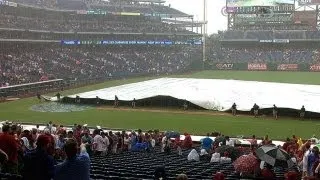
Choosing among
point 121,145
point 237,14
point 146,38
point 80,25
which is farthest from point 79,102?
point 237,14

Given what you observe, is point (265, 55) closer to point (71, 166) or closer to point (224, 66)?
point (224, 66)

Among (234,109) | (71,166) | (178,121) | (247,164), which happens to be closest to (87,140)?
(247,164)

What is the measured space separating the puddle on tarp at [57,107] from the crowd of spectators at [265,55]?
180 feet

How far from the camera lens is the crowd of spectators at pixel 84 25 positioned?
6816cm

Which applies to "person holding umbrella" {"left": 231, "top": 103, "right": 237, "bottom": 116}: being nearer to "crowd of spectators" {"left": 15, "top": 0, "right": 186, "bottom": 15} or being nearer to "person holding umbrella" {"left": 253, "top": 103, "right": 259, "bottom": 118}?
"person holding umbrella" {"left": 253, "top": 103, "right": 259, "bottom": 118}

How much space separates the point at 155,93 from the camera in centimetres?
4031

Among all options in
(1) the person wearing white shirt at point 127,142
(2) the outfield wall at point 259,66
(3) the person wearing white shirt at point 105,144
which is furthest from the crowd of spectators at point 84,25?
(3) the person wearing white shirt at point 105,144

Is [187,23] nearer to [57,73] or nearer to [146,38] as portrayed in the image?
[146,38]

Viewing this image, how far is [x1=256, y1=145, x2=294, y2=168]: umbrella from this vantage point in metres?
11.9

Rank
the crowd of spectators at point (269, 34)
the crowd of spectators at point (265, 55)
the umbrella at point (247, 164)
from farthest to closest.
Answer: the crowd of spectators at point (269, 34)
the crowd of spectators at point (265, 55)
the umbrella at point (247, 164)

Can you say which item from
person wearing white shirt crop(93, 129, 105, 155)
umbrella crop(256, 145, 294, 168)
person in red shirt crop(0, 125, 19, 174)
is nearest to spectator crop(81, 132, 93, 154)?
person wearing white shirt crop(93, 129, 105, 155)

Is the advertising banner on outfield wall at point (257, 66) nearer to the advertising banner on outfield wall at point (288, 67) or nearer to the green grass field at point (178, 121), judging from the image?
the advertising banner on outfield wall at point (288, 67)

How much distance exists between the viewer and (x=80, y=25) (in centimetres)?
8481

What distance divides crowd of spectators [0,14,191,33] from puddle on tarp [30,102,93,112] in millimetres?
26294
